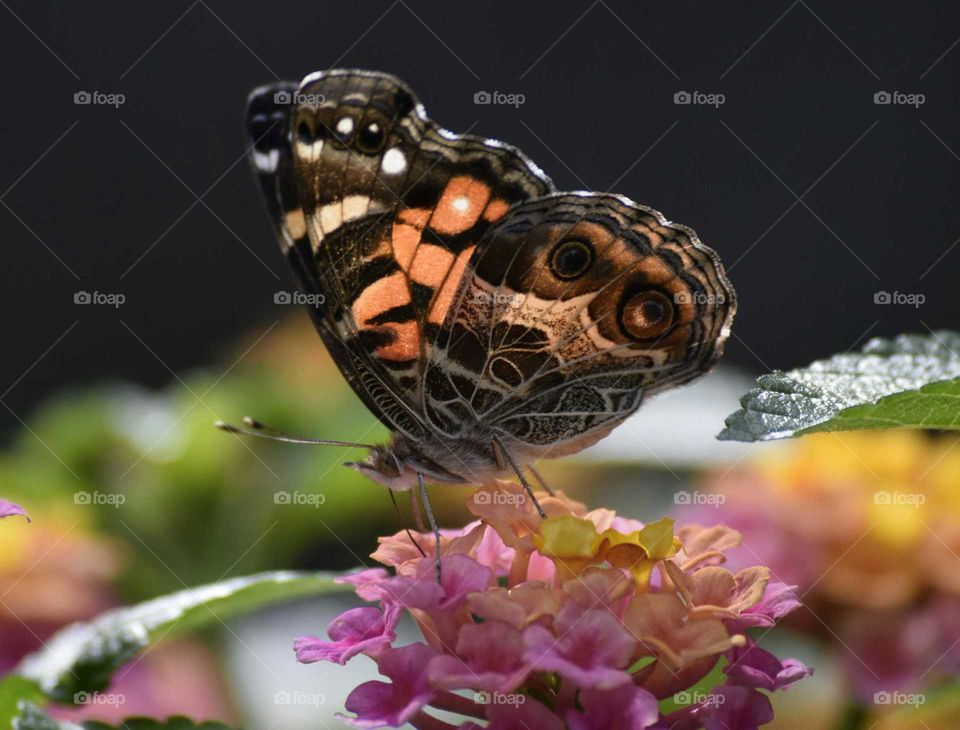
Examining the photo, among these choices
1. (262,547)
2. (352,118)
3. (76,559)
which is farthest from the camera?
(262,547)

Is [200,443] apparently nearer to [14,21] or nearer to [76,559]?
[76,559]

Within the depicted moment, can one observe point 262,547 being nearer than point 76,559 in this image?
No

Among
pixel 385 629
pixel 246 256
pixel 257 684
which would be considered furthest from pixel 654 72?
pixel 385 629
